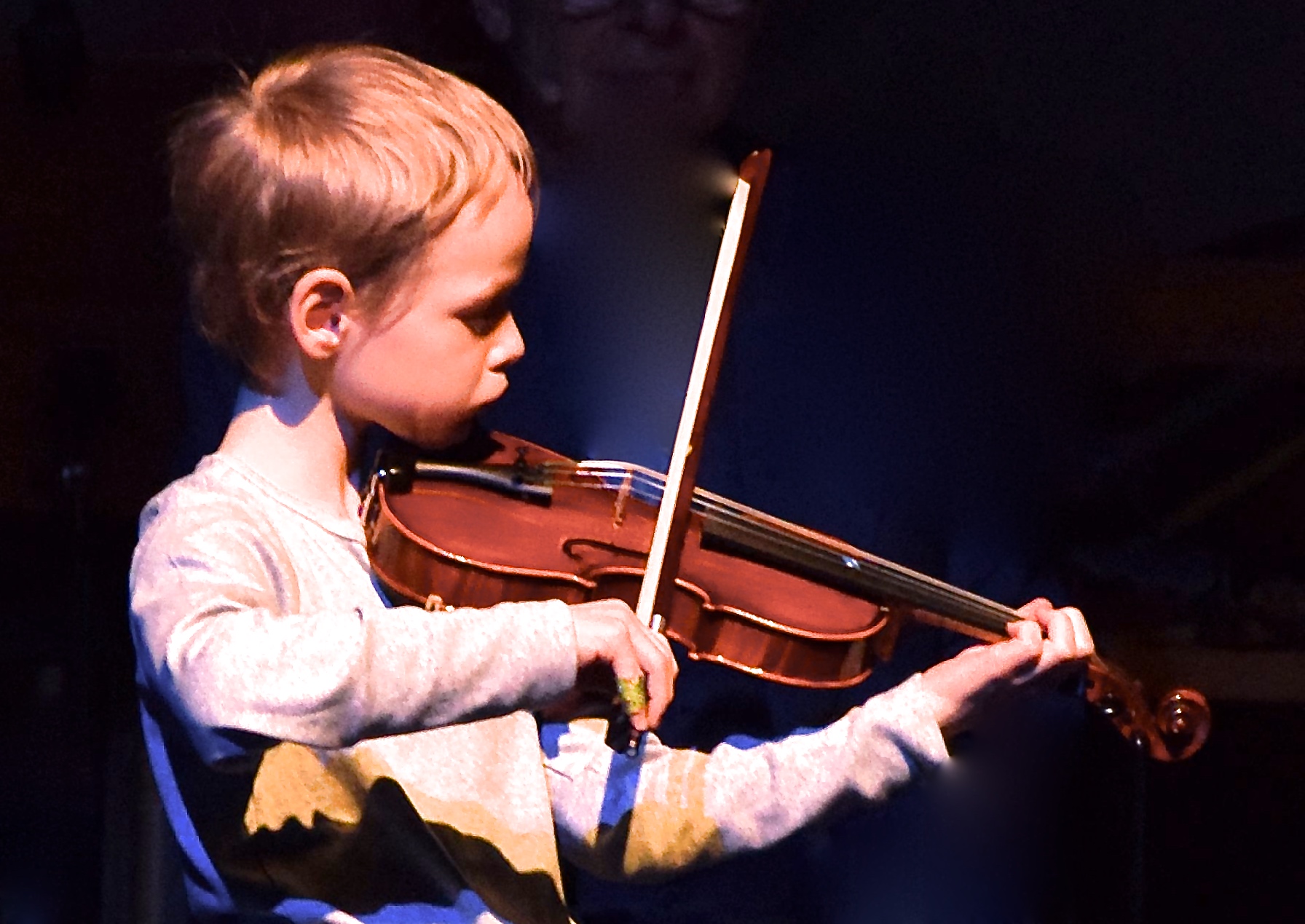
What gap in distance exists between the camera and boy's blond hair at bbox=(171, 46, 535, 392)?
0.91 metres

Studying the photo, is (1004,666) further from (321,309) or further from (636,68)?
(636,68)

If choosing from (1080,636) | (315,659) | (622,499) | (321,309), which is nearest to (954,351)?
(1080,636)

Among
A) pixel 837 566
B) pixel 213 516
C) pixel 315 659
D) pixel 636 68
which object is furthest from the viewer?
pixel 636 68

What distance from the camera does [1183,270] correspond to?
125cm

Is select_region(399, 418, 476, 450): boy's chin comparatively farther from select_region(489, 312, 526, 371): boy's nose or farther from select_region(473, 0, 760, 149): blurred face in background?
select_region(473, 0, 760, 149): blurred face in background

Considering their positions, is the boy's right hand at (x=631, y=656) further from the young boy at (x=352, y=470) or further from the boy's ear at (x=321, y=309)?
the boy's ear at (x=321, y=309)

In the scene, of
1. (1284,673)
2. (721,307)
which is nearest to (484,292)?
(721,307)

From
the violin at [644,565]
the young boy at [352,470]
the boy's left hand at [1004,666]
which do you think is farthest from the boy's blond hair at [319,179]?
the boy's left hand at [1004,666]

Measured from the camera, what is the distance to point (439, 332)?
94 cm

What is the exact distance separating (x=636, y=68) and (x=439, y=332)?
45cm

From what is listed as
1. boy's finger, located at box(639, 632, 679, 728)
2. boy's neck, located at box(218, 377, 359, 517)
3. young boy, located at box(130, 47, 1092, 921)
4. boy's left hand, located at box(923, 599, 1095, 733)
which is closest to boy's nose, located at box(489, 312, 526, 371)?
young boy, located at box(130, 47, 1092, 921)

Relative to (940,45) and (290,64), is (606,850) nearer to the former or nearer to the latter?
(290,64)

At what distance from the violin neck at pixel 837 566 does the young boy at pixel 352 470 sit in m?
0.05

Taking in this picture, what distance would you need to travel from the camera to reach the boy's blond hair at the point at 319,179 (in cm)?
91
